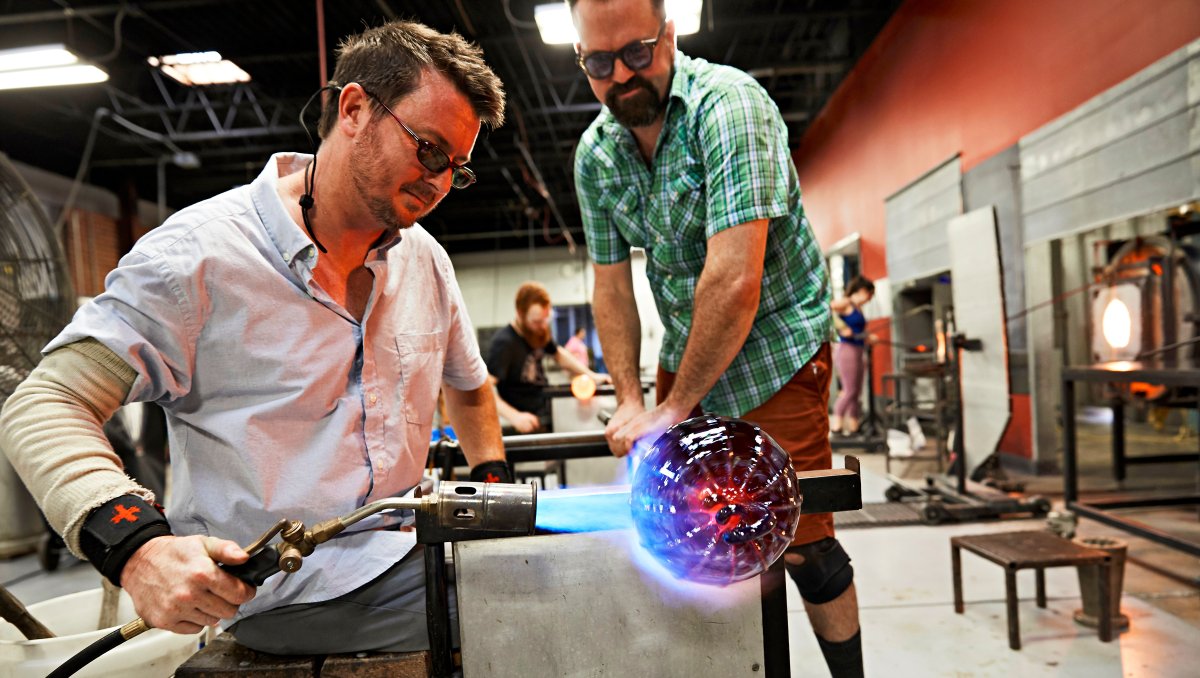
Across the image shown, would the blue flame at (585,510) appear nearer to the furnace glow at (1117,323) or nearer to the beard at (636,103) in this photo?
the beard at (636,103)

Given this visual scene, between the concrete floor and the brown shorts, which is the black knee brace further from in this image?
the concrete floor

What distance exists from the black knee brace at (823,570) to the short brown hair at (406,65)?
1170 millimetres

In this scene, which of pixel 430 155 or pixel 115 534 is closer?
pixel 115 534

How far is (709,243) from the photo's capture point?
5.12ft

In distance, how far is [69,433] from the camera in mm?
949

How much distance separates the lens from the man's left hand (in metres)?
1.58

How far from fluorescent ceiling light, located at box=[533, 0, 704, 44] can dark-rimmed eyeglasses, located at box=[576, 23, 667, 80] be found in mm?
4641

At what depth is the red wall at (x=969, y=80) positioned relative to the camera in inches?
175

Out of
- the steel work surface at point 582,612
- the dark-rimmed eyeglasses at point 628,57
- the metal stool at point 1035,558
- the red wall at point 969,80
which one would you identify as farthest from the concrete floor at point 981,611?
the red wall at point 969,80

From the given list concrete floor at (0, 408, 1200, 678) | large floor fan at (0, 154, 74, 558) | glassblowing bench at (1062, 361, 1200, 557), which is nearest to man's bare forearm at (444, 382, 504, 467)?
large floor fan at (0, 154, 74, 558)

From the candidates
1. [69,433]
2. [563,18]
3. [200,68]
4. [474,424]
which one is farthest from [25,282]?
[200,68]

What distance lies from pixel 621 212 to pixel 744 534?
3.97 feet

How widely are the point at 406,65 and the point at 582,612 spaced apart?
1.00 m

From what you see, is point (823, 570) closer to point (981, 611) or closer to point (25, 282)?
point (981, 611)
